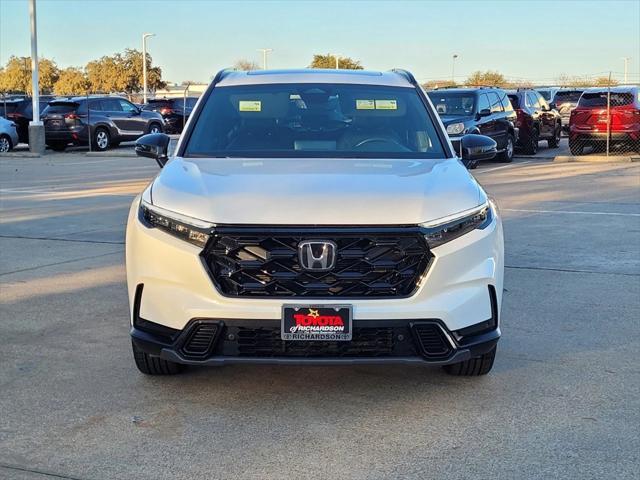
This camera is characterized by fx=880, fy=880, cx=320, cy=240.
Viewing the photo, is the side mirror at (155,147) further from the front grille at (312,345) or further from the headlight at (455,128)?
the headlight at (455,128)

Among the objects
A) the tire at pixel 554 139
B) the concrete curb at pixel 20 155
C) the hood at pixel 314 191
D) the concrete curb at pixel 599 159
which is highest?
the hood at pixel 314 191

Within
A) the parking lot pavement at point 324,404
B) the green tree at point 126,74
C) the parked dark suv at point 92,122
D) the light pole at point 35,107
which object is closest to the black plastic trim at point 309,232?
the parking lot pavement at point 324,404

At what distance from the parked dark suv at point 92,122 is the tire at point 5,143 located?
1177mm

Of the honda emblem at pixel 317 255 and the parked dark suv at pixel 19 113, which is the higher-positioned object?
the parked dark suv at pixel 19 113

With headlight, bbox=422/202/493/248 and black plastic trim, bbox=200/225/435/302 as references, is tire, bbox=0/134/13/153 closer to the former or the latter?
black plastic trim, bbox=200/225/435/302

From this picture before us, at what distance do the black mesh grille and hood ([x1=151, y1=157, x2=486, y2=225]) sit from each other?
0.52m

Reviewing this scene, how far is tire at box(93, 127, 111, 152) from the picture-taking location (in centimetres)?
2814

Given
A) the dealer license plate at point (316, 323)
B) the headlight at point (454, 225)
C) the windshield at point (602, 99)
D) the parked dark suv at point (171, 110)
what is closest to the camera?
the dealer license plate at point (316, 323)

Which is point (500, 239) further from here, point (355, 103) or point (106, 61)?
point (106, 61)

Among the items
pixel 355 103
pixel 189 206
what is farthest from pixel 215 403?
pixel 355 103

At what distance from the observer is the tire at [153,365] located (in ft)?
16.0

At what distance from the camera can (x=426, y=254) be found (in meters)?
4.27

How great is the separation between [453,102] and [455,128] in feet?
5.00

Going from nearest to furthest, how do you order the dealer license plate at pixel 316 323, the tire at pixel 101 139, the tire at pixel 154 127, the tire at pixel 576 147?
the dealer license plate at pixel 316 323, the tire at pixel 576 147, the tire at pixel 101 139, the tire at pixel 154 127
